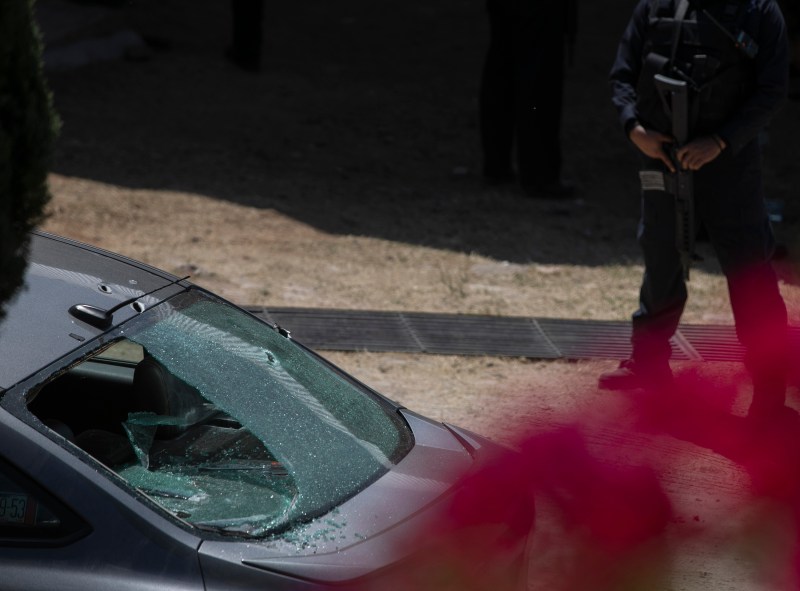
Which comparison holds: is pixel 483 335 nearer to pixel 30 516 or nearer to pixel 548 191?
pixel 548 191

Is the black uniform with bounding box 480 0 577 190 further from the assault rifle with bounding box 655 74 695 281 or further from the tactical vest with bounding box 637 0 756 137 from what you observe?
the assault rifle with bounding box 655 74 695 281

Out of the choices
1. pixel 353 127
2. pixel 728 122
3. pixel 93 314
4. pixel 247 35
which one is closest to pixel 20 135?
pixel 93 314

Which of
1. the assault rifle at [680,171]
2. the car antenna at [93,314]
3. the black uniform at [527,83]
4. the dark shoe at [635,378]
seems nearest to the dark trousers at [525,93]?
the black uniform at [527,83]

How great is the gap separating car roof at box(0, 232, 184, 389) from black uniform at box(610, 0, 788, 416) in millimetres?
2455

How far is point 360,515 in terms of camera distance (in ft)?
9.00

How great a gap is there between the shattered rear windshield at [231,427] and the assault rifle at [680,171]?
208 centimetres

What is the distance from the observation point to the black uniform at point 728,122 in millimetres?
4852

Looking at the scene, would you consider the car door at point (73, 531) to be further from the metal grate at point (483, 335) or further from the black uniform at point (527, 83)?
the black uniform at point (527, 83)

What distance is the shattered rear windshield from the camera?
2832 mm

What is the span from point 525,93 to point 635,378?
3844mm

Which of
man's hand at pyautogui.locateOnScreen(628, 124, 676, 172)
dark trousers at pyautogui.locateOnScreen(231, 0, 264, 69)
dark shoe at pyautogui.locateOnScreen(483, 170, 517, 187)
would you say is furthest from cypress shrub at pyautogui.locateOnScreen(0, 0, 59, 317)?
dark trousers at pyautogui.locateOnScreen(231, 0, 264, 69)

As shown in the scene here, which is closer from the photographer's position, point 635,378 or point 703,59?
point 703,59

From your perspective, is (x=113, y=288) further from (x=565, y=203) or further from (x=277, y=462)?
(x=565, y=203)

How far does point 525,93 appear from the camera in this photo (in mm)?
8945
